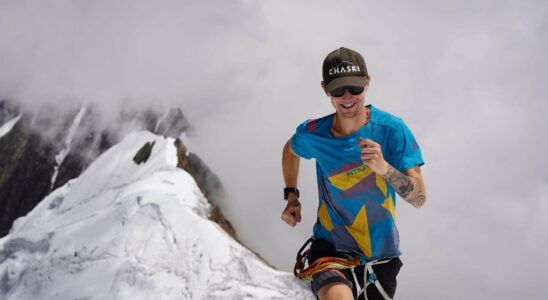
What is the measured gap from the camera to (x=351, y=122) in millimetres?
4805

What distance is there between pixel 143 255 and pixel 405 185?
73.3 ft

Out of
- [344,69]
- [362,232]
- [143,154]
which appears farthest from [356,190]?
[143,154]

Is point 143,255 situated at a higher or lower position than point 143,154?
lower

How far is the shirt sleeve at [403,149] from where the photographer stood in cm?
437

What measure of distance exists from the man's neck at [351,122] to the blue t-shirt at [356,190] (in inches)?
2.3

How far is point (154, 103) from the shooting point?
12394 centimetres

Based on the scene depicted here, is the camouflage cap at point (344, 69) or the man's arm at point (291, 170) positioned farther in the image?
the man's arm at point (291, 170)

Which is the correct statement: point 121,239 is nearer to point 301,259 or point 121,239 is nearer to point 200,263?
point 200,263

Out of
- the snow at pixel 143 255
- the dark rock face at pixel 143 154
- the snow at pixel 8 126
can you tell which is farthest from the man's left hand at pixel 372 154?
the snow at pixel 8 126

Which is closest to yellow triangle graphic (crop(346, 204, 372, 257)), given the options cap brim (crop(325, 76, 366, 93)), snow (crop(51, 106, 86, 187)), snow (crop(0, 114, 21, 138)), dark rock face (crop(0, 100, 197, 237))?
cap brim (crop(325, 76, 366, 93))

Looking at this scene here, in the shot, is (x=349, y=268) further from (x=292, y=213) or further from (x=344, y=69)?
(x=344, y=69)

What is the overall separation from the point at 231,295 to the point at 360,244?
16584mm

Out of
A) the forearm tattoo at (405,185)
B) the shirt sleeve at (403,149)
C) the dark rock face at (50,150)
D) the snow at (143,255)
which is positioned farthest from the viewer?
the dark rock face at (50,150)

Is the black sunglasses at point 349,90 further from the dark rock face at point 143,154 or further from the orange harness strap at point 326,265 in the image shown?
the dark rock face at point 143,154
